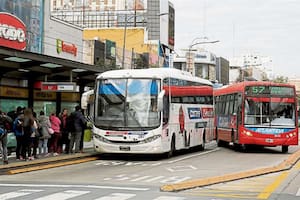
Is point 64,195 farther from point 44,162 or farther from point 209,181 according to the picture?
point 44,162

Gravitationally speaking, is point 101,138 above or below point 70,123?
below

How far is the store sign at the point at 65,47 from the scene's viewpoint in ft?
136

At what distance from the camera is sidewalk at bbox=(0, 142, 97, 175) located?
17.8 m

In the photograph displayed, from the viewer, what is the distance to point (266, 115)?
1075 inches

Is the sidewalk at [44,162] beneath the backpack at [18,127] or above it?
beneath

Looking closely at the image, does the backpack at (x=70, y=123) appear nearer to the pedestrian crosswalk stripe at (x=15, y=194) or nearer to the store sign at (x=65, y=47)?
the pedestrian crosswalk stripe at (x=15, y=194)

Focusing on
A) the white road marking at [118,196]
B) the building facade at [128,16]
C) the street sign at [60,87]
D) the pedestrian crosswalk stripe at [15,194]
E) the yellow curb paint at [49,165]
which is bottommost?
the yellow curb paint at [49,165]

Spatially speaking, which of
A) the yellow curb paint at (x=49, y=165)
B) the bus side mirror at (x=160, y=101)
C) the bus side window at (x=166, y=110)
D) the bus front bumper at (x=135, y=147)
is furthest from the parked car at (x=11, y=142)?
the bus side window at (x=166, y=110)

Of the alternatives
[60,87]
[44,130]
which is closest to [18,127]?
[44,130]

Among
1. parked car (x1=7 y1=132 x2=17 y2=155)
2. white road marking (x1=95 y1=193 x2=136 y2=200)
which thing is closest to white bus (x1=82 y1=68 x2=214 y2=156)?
parked car (x1=7 y1=132 x2=17 y2=155)

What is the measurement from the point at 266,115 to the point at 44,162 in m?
11.5

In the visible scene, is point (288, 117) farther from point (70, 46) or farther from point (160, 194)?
point (70, 46)

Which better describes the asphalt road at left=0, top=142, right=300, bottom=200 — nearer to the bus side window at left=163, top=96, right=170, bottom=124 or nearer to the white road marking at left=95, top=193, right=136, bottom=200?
the white road marking at left=95, top=193, right=136, bottom=200

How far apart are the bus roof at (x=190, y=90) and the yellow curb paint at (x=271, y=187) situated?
7.26 m
